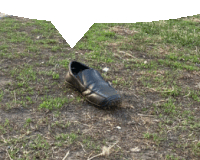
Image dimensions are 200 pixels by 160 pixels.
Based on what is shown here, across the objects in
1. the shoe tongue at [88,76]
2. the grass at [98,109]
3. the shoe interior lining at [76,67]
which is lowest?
the grass at [98,109]

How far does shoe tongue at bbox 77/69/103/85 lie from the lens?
4.16 m

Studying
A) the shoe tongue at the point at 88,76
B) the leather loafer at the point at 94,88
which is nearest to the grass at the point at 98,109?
the leather loafer at the point at 94,88

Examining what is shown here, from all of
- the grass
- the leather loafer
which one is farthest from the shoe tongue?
the grass

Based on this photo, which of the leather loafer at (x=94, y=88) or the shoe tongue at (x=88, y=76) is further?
the shoe tongue at (x=88, y=76)

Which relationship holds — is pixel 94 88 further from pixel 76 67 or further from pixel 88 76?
pixel 76 67

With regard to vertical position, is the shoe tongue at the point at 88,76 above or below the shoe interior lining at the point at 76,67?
above

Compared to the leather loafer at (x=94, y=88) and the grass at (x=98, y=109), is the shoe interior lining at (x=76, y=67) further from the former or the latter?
the grass at (x=98, y=109)

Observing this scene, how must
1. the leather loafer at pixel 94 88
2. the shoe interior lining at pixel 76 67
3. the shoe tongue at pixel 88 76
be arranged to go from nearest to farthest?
the leather loafer at pixel 94 88
the shoe tongue at pixel 88 76
the shoe interior lining at pixel 76 67

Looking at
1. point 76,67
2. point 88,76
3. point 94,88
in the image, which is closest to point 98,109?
point 94,88

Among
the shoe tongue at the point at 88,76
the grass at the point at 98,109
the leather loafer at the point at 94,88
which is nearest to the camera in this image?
the grass at the point at 98,109

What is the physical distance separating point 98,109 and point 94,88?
30 centimetres

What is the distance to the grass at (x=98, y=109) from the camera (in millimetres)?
3254

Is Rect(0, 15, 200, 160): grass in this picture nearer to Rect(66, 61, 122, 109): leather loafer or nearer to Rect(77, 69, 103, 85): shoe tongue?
Rect(66, 61, 122, 109): leather loafer

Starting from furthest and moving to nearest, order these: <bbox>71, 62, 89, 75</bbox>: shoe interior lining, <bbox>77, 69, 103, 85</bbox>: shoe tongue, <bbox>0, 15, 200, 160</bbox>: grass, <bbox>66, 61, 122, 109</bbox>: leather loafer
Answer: <bbox>71, 62, 89, 75</bbox>: shoe interior lining < <bbox>77, 69, 103, 85</bbox>: shoe tongue < <bbox>66, 61, 122, 109</bbox>: leather loafer < <bbox>0, 15, 200, 160</bbox>: grass
